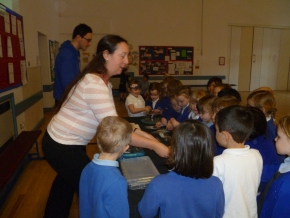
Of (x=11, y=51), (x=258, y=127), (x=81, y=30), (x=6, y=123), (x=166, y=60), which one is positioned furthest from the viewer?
(x=166, y=60)

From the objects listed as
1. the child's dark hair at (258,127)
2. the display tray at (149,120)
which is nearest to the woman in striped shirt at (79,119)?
the child's dark hair at (258,127)

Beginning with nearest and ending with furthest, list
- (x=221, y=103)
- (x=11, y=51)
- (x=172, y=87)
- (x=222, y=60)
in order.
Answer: (x=221, y=103) < (x=172, y=87) < (x=11, y=51) < (x=222, y=60)

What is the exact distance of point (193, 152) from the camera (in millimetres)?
1205

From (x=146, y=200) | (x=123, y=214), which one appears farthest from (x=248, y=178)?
(x=123, y=214)

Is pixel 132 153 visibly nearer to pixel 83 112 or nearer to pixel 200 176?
pixel 83 112

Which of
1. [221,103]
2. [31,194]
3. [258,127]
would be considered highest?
[221,103]

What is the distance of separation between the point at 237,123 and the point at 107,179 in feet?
2.76

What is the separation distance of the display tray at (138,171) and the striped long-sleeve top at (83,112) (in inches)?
13.0

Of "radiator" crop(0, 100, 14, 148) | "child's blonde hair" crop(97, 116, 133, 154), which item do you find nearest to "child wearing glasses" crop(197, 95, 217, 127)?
"child's blonde hair" crop(97, 116, 133, 154)

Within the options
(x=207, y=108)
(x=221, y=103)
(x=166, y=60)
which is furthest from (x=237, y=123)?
(x=166, y=60)

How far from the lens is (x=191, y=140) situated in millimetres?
1208

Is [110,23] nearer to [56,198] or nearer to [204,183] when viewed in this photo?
[56,198]

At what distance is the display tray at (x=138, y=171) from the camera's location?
1.42 meters

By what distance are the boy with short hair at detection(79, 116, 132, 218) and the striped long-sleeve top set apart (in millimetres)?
141
